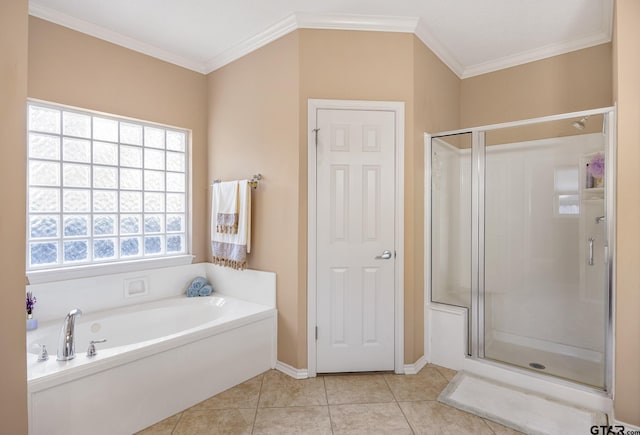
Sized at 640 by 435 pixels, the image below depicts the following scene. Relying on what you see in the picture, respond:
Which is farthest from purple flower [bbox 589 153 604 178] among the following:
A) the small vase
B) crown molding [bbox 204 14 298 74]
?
the small vase

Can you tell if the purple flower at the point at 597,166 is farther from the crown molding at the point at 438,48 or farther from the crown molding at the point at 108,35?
the crown molding at the point at 108,35

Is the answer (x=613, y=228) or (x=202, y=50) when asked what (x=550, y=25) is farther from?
(x=202, y=50)

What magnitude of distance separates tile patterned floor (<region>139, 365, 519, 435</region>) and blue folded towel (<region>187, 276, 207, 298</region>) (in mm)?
1013

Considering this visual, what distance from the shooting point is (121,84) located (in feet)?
9.11

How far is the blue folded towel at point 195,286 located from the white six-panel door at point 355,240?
1.24 meters

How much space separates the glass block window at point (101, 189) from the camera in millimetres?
2451

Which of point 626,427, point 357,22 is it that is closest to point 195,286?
point 357,22

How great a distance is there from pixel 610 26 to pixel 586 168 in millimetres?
1149

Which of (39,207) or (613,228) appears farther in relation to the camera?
(39,207)

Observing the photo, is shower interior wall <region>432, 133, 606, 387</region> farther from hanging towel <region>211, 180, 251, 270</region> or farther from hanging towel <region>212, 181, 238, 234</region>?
hanging towel <region>212, 181, 238, 234</region>

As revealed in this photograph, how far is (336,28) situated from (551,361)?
2934 millimetres

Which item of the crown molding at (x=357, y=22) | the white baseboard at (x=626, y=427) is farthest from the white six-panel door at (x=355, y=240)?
the white baseboard at (x=626, y=427)

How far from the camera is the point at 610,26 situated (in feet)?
8.25

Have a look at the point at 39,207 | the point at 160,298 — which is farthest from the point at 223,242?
the point at 39,207
